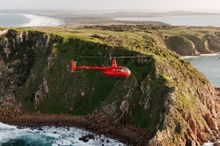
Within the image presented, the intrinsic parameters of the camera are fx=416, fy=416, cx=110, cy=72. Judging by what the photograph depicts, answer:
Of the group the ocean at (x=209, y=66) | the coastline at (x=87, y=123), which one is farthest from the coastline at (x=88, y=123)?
the ocean at (x=209, y=66)

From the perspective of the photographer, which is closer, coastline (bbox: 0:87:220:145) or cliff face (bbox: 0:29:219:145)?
cliff face (bbox: 0:29:219:145)

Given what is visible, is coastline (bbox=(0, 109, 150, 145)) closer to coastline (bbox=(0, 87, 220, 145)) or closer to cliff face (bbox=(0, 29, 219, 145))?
coastline (bbox=(0, 87, 220, 145))

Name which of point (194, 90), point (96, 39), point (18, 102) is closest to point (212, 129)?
point (194, 90)

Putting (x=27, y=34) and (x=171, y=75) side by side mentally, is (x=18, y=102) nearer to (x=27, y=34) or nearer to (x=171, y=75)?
(x=27, y=34)

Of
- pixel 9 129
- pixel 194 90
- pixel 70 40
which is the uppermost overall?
pixel 70 40

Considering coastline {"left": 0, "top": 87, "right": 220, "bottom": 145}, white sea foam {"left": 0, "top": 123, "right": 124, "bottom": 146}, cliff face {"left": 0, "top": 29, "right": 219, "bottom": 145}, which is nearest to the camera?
cliff face {"left": 0, "top": 29, "right": 219, "bottom": 145}

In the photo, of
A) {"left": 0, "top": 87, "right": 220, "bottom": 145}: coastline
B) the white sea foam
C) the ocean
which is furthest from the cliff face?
the ocean
